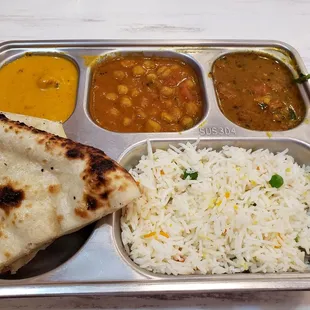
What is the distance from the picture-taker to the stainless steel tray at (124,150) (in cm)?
173

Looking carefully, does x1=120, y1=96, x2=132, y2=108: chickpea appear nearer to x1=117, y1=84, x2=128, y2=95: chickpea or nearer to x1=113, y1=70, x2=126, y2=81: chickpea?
x1=117, y1=84, x2=128, y2=95: chickpea

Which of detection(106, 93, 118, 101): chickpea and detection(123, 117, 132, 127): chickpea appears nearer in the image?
detection(123, 117, 132, 127): chickpea

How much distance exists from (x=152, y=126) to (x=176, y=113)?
230 millimetres

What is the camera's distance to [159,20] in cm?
348

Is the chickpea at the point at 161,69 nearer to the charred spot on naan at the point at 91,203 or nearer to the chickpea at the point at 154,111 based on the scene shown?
the chickpea at the point at 154,111

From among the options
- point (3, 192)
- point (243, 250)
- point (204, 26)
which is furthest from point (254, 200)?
point (204, 26)

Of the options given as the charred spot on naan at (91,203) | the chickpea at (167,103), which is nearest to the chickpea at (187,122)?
the chickpea at (167,103)

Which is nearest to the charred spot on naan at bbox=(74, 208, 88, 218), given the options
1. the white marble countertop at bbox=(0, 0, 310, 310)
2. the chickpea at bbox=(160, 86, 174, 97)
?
the chickpea at bbox=(160, 86, 174, 97)

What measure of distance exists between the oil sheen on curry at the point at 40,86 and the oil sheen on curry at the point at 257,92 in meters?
1.07

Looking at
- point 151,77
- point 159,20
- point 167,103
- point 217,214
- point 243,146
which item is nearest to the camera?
point 217,214

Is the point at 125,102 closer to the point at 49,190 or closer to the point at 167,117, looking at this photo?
the point at 167,117

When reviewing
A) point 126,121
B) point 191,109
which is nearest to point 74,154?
point 126,121

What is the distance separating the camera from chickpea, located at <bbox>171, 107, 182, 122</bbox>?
2.59 metres

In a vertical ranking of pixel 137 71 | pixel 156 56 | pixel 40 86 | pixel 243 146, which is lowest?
pixel 243 146
